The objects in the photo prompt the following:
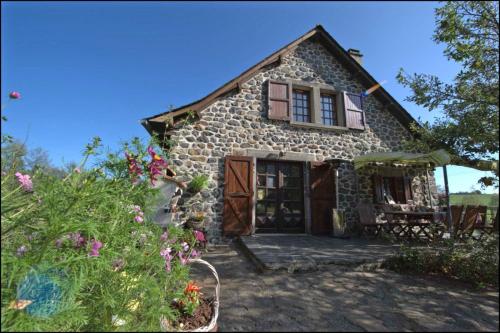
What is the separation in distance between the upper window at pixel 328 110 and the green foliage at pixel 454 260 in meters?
4.82

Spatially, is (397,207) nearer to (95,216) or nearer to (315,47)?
(315,47)

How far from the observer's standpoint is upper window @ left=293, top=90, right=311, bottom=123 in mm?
7961

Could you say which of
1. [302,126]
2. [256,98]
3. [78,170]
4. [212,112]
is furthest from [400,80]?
[78,170]

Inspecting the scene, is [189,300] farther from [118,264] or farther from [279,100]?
[279,100]

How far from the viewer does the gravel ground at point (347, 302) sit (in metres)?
2.20

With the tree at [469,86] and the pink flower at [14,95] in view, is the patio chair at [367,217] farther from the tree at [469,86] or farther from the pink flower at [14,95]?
the pink flower at [14,95]

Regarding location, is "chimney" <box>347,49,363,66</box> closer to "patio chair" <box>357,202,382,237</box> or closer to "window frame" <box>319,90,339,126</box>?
"window frame" <box>319,90,339,126</box>

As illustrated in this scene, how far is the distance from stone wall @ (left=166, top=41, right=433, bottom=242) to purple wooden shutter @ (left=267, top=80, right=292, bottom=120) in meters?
0.14

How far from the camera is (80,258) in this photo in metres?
1.70

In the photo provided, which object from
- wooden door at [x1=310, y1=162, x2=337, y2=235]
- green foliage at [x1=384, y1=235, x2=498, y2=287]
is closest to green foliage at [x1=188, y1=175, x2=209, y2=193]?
wooden door at [x1=310, y1=162, x2=337, y2=235]

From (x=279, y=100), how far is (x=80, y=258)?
6.56 m

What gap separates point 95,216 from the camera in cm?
207

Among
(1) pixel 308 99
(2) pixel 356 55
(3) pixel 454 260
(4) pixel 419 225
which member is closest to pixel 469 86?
(3) pixel 454 260

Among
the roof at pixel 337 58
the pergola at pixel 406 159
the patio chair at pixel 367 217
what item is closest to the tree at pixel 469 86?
the pergola at pixel 406 159
